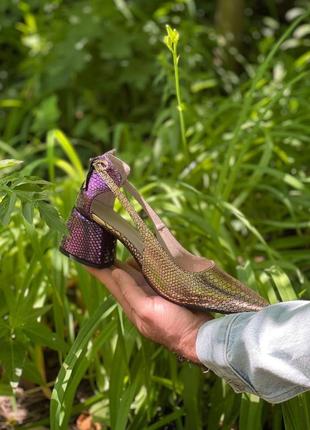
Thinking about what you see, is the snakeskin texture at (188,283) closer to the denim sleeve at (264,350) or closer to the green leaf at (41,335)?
the denim sleeve at (264,350)

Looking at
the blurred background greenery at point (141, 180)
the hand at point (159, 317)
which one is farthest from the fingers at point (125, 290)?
the blurred background greenery at point (141, 180)

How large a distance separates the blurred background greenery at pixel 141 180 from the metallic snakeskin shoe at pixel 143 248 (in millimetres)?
123

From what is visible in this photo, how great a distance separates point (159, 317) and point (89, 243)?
23cm

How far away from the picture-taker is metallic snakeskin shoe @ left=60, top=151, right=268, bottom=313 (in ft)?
4.11

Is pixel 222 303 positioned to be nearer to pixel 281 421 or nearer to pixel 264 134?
pixel 281 421

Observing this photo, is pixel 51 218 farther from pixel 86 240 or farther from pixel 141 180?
pixel 141 180

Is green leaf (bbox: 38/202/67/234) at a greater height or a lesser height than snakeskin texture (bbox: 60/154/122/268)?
greater

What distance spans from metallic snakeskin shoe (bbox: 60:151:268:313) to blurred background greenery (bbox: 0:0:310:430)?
12cm

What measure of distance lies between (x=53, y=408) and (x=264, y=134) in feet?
3.61

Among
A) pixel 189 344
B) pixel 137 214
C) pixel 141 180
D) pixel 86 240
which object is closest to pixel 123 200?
pixel 137 214

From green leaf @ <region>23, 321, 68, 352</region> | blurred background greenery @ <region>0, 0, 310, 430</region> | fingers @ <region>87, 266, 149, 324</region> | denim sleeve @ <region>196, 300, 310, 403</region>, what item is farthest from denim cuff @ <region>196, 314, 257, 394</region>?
green leaf @ <region>23, 321, 68, 352</region>

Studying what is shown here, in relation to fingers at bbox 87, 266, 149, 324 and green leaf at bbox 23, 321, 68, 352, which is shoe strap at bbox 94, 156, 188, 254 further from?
green leaf at bbox 23, 321, 68, 352

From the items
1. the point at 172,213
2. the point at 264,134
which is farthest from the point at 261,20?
the point at 172,213

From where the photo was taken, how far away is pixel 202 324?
4.00 ft
